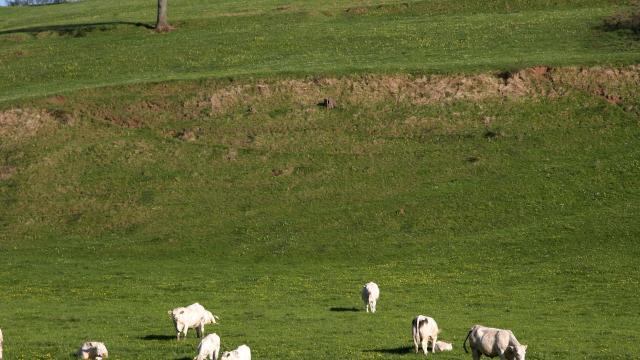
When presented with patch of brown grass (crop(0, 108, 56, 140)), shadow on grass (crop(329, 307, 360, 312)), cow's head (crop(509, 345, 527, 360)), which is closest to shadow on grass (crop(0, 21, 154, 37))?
patch of brown grass (crop(0, 108, 56, 140))

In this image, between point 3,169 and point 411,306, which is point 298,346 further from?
point 3,169

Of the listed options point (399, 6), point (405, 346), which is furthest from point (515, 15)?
point (405, 346)

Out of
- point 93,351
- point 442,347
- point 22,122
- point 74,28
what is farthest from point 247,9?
point 93,351

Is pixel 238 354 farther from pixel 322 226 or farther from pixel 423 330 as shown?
pixel 322 226

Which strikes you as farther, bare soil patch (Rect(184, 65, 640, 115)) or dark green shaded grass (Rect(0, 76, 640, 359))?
bare soil patch (Rect(184, 65, 640, 115))

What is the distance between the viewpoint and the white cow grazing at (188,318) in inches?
1282

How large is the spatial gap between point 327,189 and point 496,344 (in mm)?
35980

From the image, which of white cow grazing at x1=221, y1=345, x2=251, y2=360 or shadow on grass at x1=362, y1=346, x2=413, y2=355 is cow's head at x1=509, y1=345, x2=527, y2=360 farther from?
white cow grazing at x1=221, y1=345, x2=251, y2=360

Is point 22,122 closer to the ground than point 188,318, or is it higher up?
higher up

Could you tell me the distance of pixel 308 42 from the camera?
292 feet

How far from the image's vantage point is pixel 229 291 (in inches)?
1811

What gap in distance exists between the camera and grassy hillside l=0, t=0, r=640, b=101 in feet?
258

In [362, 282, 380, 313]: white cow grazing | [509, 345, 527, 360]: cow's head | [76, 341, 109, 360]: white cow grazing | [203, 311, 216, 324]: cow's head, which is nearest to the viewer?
[509, 345, 527, 360]: cow's head

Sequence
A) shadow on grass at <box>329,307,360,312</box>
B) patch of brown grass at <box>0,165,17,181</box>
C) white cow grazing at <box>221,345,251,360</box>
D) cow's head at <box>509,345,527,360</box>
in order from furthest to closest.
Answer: patch of brown grass at <box>0,165,17,181</box>
shadow on grass at <box>329,307,360,312</box>
cow's head at <box>509,345,527,360</box>
white cow grazing at <box>221,345,251,360</box>
